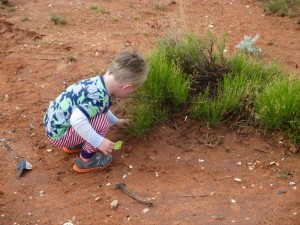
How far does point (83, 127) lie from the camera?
2.96 metres

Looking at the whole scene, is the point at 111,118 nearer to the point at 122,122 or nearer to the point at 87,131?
the point at 122,122

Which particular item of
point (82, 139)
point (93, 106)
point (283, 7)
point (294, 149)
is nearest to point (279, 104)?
point (294, 149)

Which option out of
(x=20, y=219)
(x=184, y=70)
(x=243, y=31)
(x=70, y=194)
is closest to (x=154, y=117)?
(x=184, y=70)

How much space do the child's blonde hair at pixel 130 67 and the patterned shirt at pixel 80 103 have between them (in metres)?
0.17

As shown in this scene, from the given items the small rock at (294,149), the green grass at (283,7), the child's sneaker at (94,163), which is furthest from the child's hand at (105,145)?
the green grass at (283,7)

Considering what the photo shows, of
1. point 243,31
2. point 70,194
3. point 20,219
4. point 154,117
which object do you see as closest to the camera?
point 20,219

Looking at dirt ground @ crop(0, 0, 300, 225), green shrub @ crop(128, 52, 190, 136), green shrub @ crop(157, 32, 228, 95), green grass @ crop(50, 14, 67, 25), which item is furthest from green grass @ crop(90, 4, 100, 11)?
green shrub @ crop(128, 52, 190, 136)

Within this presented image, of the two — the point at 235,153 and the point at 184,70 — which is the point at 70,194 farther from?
the point at 184,70

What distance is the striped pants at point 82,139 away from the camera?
3141mm

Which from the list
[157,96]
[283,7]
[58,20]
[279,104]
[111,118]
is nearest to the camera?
[279,104]

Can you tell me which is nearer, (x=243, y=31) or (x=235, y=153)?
(x=235, y=153)

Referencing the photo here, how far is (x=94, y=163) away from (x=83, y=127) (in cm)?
46

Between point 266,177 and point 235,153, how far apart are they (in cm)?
35

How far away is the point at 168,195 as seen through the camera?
304 cm
